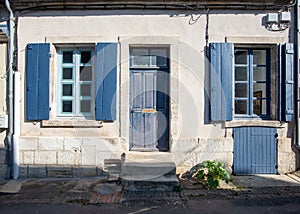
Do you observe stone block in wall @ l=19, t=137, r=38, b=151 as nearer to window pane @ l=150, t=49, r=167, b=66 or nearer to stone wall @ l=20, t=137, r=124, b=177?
stone wall @ l=20, t=137, r=124, b=177

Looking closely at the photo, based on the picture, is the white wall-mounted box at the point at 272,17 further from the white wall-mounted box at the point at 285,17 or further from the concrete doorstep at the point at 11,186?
the concrete doorstep at the point at 11,186

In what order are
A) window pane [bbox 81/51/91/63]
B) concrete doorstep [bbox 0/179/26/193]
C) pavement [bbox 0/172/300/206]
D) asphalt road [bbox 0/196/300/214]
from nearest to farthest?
asphalt road [bbox 0/196/300/214], pavement [bbox 0/172/300/206], concrete doorstep [bbox 0/179/26/193], window pane [bbox 81/51/91/63]

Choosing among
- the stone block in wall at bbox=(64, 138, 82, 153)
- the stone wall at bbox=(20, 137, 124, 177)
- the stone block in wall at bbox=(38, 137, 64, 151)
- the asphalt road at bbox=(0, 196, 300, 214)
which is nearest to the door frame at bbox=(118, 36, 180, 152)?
the stone wall at bbox=(20, 137, 124, 177)

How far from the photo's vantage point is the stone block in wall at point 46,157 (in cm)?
595

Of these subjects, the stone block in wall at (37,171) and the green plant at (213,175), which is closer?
the green plant at (213,175)

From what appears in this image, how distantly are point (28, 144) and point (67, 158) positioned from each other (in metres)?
0.93

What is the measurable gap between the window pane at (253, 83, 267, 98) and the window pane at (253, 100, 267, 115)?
141 millimetres

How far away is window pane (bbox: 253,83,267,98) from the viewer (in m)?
6.25

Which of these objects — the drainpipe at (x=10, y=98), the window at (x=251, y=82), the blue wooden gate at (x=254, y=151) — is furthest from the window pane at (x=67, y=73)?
the blue wooden gate at (x=254, y=151)

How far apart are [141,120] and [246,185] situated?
2.61m

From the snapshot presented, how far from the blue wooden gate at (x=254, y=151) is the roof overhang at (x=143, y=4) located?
2.78m

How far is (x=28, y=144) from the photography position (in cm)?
596

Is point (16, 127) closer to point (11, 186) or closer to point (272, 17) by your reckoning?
point (11, 186)

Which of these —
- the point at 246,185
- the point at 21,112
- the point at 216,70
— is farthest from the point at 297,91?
the point at 21,112
